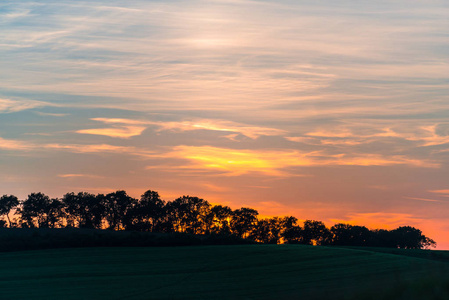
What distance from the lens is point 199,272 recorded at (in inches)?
Answer: 1563

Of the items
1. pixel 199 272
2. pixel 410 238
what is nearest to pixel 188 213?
pixel 410 238

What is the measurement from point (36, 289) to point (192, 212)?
84.6 m

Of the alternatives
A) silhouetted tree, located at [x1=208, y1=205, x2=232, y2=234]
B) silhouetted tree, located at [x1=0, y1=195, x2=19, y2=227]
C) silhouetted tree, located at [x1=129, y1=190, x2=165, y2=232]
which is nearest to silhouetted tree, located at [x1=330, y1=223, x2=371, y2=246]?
silhouetted tree, located at [x1=208, y1=205, x2=232, y2=234]

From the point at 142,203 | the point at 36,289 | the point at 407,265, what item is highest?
the point at 142,203

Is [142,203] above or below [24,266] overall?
above

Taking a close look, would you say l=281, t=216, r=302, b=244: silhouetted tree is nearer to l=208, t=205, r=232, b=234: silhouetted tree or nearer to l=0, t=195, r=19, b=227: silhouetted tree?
l=208, t=205, r=232, b=234: silhouetted tree

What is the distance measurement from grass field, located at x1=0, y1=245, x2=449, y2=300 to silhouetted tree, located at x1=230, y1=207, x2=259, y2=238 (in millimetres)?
65063

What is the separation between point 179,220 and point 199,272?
259 ft

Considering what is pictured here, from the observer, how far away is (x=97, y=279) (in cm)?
3791

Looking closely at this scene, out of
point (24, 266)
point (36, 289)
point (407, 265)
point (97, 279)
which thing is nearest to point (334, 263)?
point (407, 265)

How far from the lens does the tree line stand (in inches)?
4498

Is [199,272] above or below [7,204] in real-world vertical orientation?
below

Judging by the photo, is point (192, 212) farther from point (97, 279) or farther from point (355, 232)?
point (97, 279)

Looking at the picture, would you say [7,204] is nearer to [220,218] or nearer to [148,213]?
[148,213]
